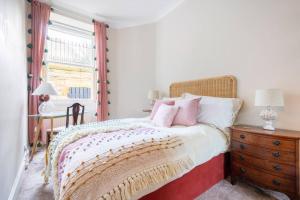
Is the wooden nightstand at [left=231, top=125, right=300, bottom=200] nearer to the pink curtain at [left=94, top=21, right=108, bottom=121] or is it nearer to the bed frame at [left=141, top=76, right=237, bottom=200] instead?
the bed frame at [left=141, top=76, right=237, bottom=200]

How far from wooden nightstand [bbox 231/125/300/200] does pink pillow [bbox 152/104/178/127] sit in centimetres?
76

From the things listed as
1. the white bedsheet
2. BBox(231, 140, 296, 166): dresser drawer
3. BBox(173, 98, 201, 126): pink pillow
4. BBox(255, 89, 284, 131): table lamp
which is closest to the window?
BBox(173, 98, 201, 126): pink pillow

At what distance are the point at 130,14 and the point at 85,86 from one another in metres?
1.99

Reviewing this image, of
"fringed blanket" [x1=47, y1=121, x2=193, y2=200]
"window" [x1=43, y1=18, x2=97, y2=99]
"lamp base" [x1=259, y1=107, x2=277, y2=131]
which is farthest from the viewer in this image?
"window" [x1=43, y1=18, x2=97, y2=99]

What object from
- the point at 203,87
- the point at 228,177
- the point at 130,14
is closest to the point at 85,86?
the point at 130,14

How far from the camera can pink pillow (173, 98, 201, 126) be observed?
2166 mm

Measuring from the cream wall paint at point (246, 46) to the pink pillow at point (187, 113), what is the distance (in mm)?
685

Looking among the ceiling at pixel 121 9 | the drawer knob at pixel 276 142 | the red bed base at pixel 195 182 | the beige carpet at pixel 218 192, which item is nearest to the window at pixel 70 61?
the ceiling at pixel 121 9

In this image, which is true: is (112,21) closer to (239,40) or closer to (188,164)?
(239,40)

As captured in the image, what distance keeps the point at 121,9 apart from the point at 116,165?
3.53m

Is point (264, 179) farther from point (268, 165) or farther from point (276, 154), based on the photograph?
point (276, 154)

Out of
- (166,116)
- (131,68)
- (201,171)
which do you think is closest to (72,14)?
(131,68)

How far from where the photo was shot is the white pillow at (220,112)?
6.98 feet

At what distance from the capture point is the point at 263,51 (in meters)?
2.11
